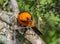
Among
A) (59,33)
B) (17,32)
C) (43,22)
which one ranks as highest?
(59,33)

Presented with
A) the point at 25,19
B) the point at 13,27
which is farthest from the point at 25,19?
the point at 13,27

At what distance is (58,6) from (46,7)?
15 cm

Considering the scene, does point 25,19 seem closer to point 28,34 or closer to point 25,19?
point 25,19

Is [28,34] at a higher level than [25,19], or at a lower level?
lower

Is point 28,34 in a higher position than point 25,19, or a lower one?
lower

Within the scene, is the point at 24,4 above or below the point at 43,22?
above

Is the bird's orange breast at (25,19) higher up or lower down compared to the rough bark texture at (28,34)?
higher up

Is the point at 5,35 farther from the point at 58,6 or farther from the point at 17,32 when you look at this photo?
the point at 58,6

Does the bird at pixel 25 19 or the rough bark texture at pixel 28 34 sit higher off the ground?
the bird at pixel 25 19

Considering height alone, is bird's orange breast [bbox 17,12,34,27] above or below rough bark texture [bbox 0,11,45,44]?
above

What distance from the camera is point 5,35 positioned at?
1426 millimetres

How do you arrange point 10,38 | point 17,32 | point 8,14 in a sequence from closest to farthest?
point 10,38 < point 17,32 < point 8,14

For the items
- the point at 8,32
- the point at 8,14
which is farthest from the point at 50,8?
the point at 8,32

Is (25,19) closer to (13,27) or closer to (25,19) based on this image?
(25,19)
